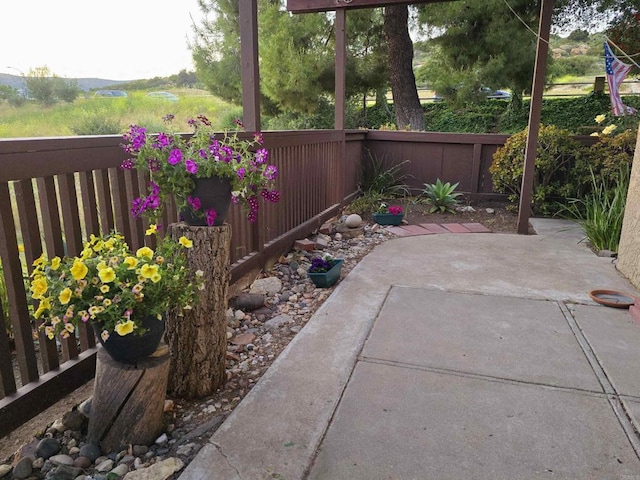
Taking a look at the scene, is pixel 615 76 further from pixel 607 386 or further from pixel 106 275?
pixel 106 275

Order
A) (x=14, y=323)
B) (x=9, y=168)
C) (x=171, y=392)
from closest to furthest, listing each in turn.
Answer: (x=9, y=168)
(x=14, y=323)
(x=171, y=392)

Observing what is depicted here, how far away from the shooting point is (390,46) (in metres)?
8.56

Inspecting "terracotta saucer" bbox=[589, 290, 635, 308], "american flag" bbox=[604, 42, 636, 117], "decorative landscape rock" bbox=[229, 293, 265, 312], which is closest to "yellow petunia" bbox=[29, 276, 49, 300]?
"decorative landscape rock" bbox=[229, 293, 265, 312]

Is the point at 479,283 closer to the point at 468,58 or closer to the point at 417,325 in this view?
the point at 417,325

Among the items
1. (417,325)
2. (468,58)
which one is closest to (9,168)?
(417,325)

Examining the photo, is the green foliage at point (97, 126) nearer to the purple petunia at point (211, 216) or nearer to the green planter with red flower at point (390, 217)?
the green planter with red flower at point (390, 217)

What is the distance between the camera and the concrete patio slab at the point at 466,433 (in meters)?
1.50

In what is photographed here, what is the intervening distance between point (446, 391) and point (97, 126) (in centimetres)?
1098

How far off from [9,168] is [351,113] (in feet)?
42.8

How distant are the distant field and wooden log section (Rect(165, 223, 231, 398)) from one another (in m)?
10.4

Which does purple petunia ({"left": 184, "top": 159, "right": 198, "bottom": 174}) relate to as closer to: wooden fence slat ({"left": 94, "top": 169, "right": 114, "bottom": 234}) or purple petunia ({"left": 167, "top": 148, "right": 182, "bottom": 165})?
purple petunia ({"left": 167, "top": 148, "right": 182, "bottom": 165})

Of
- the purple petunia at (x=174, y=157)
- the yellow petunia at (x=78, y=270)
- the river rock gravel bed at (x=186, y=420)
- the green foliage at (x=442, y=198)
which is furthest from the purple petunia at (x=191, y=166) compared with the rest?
the green foliage at (x=442, y=198)

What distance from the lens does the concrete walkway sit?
154 cm

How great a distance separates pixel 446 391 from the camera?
1950mm
